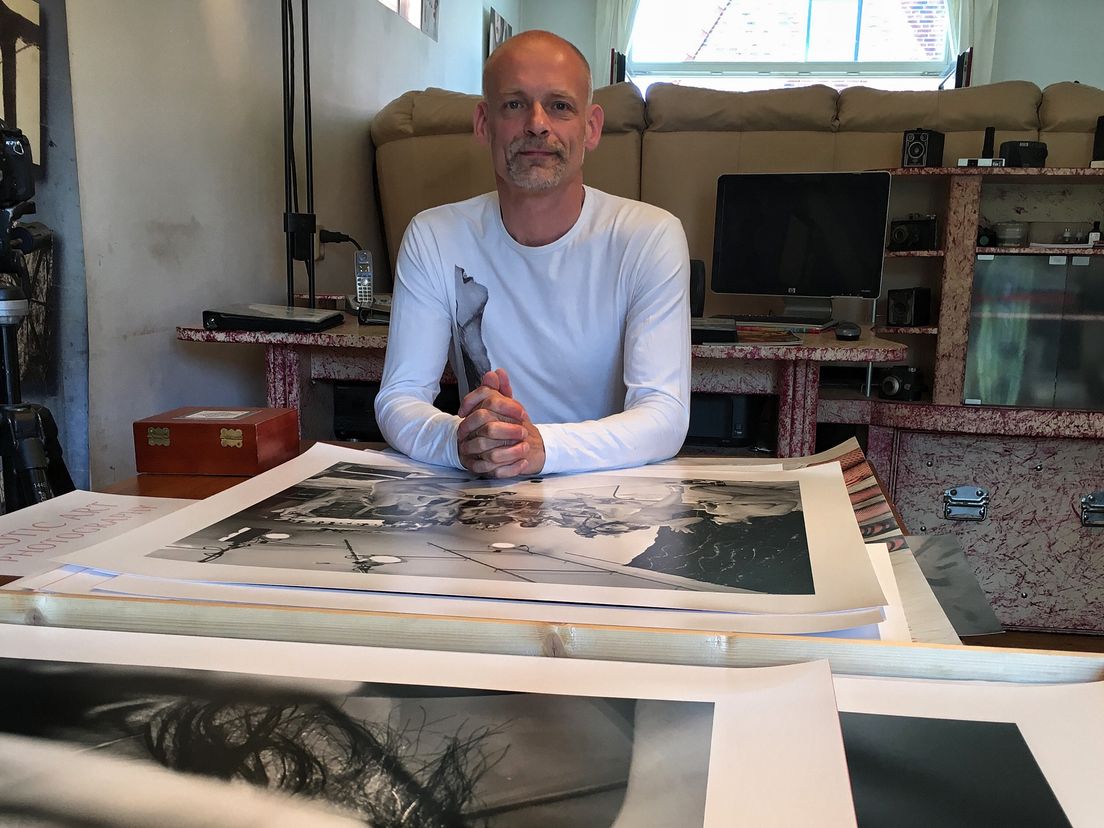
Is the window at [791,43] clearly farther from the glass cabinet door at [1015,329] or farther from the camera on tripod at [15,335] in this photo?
the camera on tripod at [15,335]

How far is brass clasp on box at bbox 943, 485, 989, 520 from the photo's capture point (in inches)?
67.3

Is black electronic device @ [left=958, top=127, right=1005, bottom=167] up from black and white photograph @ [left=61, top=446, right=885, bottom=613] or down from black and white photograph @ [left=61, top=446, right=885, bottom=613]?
up

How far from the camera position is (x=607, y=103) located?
10.7ft

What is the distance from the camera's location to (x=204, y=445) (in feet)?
2.69

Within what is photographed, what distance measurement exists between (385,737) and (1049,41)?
7.04 m

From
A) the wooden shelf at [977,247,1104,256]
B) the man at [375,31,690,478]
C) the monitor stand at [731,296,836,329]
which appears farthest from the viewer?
the wooden shelf at [977,247,1104,256]

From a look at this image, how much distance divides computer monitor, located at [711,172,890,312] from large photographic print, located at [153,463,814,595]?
7.95 ft

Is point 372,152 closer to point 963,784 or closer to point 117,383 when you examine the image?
point 117,383

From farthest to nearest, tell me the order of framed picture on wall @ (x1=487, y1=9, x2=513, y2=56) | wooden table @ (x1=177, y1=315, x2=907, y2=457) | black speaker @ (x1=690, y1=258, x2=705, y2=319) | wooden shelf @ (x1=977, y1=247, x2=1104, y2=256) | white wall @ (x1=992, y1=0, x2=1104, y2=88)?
1. white wall @ (x1=992, y1=0, x2=1104, y2=88)
2. framed picture on wall @ (x1=487, y1=9, x2=513, y2=56)
3. wooden shelf @ (x1=977, y1=247, x2=1104, y2=256)
4. black speaker @ (x1=690, y1=258, x2=705, y2=319)
5. wooden table @ (x1=177, y1=315, x2=907, y2=457)

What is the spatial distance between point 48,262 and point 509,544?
1347 millimetres

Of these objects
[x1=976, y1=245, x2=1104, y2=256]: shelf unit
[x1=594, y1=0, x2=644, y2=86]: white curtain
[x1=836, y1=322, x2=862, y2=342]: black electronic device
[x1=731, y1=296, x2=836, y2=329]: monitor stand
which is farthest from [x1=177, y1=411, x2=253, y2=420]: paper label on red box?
[x1=594, y1=0, x2=644, y2=86]: white curtain

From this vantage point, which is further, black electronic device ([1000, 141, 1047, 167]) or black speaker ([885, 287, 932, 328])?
black speaker ([885, 287, 932, 328])

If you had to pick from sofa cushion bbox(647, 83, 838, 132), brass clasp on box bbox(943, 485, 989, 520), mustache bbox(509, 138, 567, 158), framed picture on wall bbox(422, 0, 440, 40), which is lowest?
brass clasp on box bbox(943, 485, 989, 520)

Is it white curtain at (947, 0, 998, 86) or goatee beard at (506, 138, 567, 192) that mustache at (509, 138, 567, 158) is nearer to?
goatee beard at (506, 138, 567, 192)
